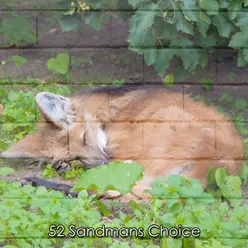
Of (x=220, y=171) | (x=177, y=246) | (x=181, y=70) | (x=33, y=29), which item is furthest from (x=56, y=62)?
(x=177, y=246)

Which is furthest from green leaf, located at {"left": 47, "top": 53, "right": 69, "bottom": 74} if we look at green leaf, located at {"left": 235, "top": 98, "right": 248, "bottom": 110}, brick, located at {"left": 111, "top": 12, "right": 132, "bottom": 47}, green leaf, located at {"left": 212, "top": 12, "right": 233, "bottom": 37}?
green leaf, located at {"left": 235, "top": 98, "right": 248, "bottom": 110}

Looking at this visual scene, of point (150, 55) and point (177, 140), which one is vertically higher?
point (150, 55)

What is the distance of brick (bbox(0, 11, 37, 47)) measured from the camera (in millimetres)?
4355

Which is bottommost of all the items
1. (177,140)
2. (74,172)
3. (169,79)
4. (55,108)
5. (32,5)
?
(74,172)

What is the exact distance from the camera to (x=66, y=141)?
4.71 m

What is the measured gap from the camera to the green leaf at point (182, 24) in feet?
14.1

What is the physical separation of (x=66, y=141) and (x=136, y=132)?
48 cm

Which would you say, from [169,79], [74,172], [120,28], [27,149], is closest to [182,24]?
[120,28]

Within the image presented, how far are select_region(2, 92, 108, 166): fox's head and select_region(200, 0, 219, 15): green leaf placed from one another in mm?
1086

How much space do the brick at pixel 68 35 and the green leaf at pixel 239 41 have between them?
2.72ft

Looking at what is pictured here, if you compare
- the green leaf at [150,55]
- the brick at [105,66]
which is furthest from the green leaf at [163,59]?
the brick at [105,66]

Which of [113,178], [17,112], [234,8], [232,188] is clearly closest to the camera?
[113,178]

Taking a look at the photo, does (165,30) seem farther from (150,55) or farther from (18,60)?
(18,60)

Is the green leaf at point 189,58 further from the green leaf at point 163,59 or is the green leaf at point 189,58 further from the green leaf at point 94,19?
the green leaf at point 94,19
